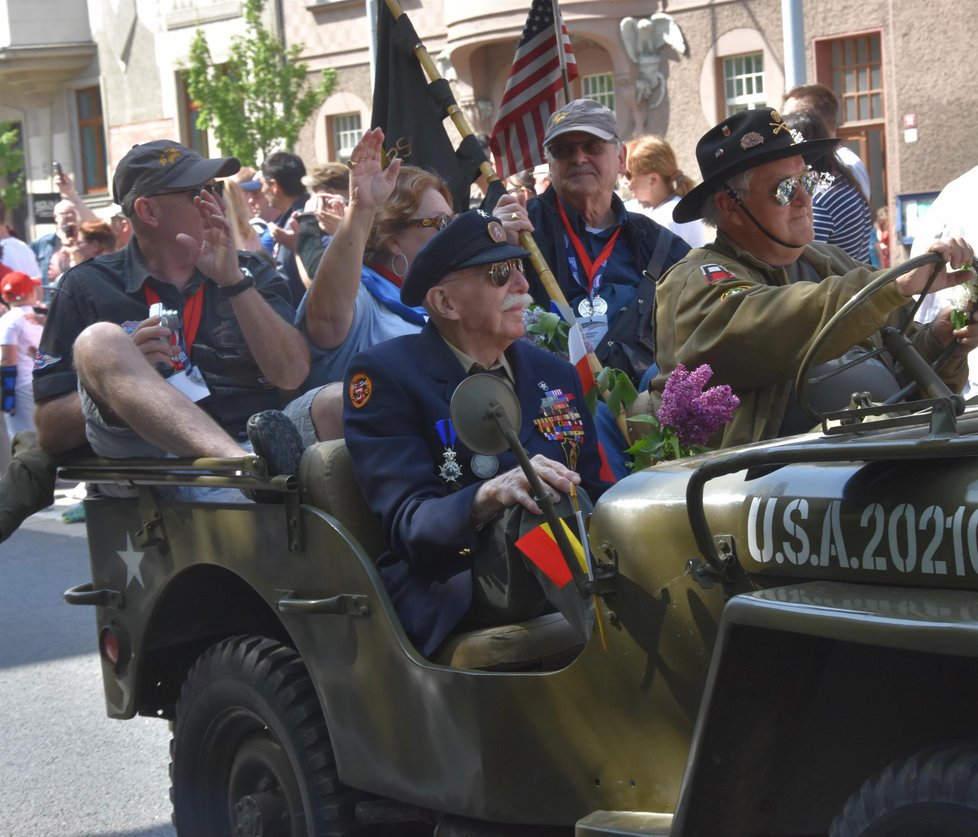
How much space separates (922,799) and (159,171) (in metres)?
3.61

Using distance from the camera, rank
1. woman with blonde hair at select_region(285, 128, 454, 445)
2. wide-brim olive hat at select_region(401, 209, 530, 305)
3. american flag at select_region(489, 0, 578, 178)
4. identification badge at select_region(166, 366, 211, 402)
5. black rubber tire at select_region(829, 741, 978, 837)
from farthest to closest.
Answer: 1. american flag at select_region(489, 0, 578, 178)
2. woman with blonde hair at select_region(285, 128, 454, 445)
3. identification badge at select_region(166, 366, 211, 402)
4. wide-brim olive hat at select_region(401, 209, 530, 305)
5. black rubber tire at select_region(829, 741, 978, 837)

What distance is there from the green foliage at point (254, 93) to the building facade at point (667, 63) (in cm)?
100

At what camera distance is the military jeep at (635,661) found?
2.30 meters

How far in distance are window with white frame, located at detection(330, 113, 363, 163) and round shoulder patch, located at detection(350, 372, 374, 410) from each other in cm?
2664

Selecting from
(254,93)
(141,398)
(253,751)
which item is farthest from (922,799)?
(254,93)

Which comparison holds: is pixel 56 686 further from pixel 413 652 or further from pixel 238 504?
pixel 413 652

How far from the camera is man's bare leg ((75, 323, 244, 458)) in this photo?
14.4ft

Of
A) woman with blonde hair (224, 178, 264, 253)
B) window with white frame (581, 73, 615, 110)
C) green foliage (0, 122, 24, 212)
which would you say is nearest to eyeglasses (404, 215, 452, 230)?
woman with blonde hair (224, 178, 264, 253)

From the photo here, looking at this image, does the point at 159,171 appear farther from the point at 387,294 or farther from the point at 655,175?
the point at 655,175

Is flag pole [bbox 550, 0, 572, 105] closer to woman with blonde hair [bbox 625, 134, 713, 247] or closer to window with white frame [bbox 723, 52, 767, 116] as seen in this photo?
woman with blonde hair [bbox 625, 134, 713, 247]

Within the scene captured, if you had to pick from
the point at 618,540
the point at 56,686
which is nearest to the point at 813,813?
the point at 618,540

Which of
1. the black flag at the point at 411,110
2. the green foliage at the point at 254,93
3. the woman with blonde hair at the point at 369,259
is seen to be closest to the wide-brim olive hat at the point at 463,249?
the woman with blonde hair at the point at 369,259

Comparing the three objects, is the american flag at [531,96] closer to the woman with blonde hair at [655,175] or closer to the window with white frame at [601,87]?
the woman with blonde hair at [655,175]

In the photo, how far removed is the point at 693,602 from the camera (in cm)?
268
